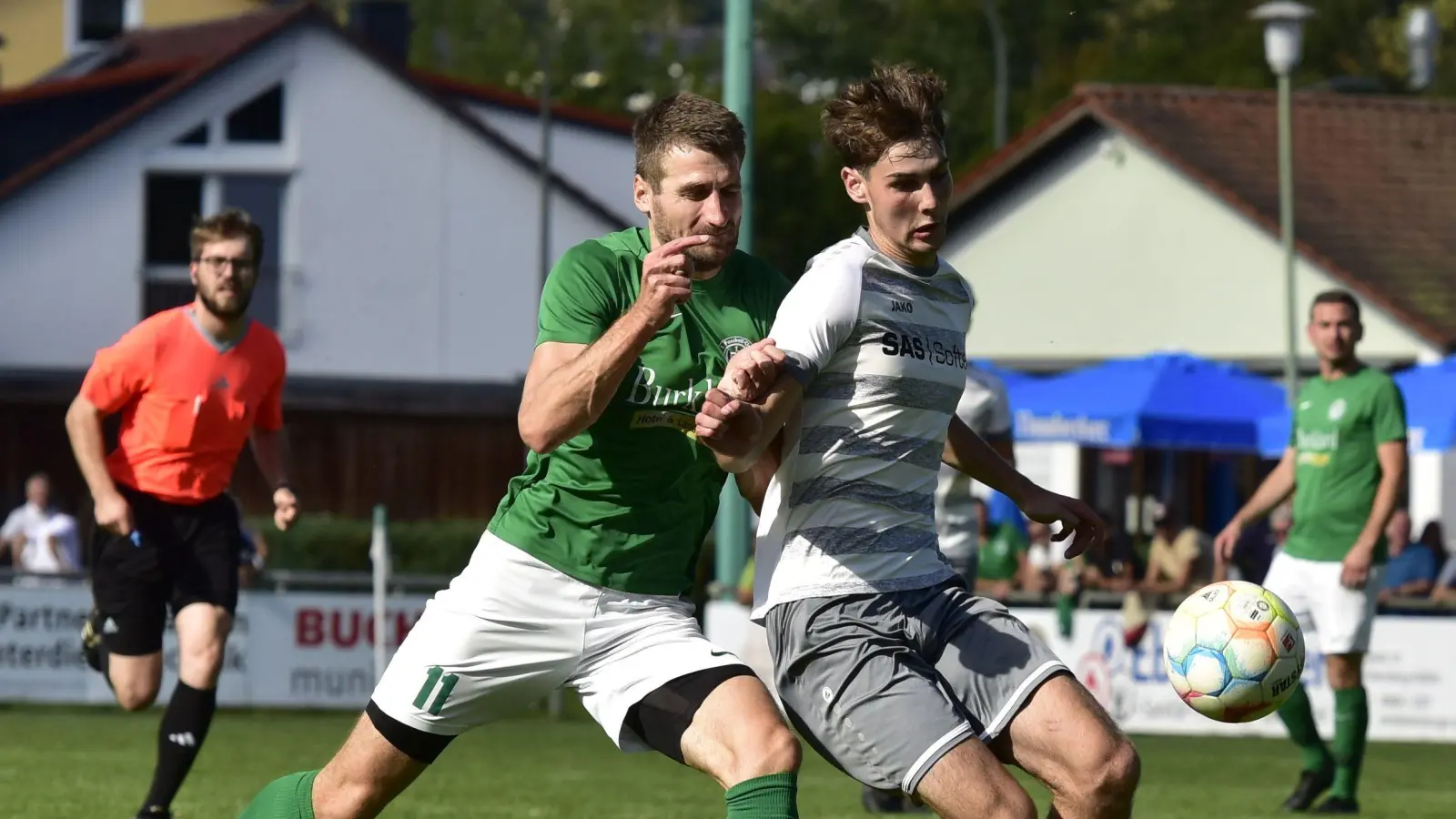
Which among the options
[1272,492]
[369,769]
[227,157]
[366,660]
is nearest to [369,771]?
[369,769]

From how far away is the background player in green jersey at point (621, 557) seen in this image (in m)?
5.54

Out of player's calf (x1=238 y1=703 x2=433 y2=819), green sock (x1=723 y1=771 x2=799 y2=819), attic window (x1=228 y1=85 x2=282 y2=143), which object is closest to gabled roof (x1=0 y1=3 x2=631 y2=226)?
attic window (x1=228 y1=85 x2=282 y2=143)

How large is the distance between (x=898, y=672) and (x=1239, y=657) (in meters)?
1.31

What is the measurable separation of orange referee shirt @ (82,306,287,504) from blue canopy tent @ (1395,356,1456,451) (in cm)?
1244

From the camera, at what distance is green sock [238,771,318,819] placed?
5836mm

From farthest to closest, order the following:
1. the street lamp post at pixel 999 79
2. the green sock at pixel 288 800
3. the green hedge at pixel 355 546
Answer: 1. the street lamp post at pixel 999 79
2. the green hedge at pixel 355 546
3. the green sock at pixel 288 800

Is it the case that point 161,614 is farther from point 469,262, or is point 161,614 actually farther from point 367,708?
point 469,262

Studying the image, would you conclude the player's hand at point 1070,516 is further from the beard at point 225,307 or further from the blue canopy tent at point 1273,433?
the blue canopy tent at point 1273,433

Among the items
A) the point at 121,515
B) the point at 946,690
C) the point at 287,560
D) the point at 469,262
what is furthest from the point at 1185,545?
the point at 469,262

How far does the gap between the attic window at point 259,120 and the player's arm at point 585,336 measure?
109ft

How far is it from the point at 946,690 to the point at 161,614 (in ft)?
14.3

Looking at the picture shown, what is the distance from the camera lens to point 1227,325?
109 feet

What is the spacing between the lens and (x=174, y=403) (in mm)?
9094

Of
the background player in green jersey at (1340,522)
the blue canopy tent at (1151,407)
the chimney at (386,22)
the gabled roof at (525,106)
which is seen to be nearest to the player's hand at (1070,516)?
the background player in green jersey at (1340,522)
